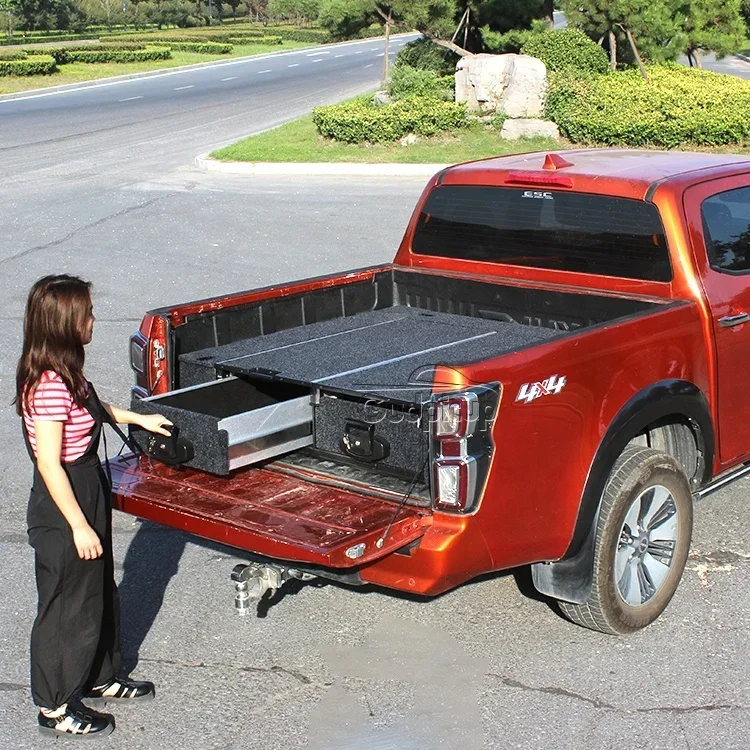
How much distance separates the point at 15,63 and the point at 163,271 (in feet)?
100

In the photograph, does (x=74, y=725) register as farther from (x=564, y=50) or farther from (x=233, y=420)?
(x=564, y=50)

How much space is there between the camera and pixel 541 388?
13.7ft

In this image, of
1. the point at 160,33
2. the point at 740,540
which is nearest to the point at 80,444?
the point at 740,540

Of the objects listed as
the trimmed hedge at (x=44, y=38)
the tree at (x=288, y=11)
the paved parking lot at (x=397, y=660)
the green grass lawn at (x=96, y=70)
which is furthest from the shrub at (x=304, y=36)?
the paved parking lot at (x=397, y=660)

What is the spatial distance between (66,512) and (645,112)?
1967cm

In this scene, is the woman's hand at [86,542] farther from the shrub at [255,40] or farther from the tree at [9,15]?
the shrub at [255,40]

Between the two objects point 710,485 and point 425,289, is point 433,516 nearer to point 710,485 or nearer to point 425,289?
point 710,485

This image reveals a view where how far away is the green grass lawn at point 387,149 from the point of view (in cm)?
2102

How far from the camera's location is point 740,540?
19.0 feet

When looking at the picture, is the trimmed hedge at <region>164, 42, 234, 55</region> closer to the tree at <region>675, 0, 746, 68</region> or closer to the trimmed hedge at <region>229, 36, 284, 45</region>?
the trimmed hedge at <region>229, 36, 284, 45</region>

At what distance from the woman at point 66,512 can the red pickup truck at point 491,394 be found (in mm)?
383

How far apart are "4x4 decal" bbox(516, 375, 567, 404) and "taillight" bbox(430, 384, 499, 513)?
0.14m

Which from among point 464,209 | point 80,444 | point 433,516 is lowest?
point 433,516

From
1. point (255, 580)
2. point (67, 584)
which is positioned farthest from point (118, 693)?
point (255, 580)
